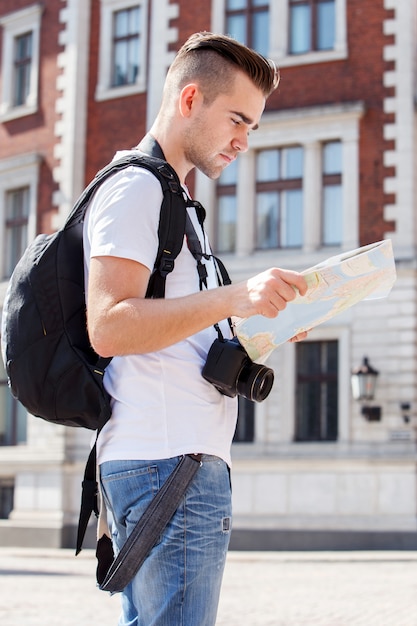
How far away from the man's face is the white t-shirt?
0.68ft

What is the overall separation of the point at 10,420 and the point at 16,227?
12.2 feet

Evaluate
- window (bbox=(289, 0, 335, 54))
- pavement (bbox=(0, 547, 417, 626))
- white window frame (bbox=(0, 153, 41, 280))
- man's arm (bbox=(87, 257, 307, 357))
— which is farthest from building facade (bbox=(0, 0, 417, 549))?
man's arm (bbox=(87, 257, 307, 357))

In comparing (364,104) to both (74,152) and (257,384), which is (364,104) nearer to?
(74,152)

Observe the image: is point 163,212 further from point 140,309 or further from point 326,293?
point 326,293

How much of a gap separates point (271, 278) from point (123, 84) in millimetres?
19323

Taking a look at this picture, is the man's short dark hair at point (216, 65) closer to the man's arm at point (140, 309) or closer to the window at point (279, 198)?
the man's arm at point (140, 309)

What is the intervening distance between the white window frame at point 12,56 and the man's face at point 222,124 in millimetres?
19926

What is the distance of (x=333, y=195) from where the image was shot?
1836cm

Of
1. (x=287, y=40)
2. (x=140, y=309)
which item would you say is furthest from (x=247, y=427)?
(x=140, y=309)

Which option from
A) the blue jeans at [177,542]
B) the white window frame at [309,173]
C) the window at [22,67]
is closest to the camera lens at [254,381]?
the blue jeans at [177,542]

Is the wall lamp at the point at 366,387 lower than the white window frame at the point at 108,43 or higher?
lower

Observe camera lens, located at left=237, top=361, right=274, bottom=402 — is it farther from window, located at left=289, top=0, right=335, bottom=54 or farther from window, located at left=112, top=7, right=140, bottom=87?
window, located at left=112, top=7, right=140, bottom=87

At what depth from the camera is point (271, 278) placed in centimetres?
219

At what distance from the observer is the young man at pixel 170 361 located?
2.25 metres
